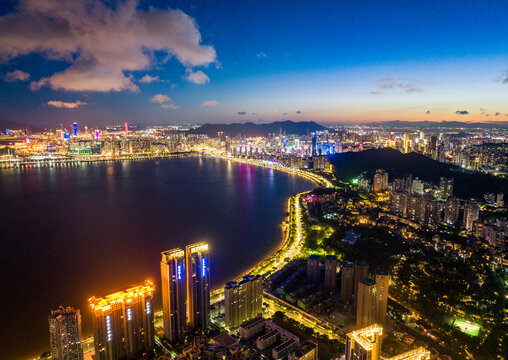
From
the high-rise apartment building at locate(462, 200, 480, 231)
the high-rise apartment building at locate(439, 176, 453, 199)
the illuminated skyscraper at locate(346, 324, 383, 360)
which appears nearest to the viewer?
the illuminated skyscraper at locate(346, 324, 383, 360)

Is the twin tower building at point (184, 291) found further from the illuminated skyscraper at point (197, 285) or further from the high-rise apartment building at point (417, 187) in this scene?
the high-rise apartment building at point (417, 187)

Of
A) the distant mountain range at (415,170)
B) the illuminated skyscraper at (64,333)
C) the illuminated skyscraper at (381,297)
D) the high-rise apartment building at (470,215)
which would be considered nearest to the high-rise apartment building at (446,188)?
the distant mountain range at (415,170)

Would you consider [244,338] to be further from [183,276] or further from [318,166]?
[318,166]

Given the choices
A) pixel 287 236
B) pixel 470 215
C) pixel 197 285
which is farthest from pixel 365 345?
pixel 470 215

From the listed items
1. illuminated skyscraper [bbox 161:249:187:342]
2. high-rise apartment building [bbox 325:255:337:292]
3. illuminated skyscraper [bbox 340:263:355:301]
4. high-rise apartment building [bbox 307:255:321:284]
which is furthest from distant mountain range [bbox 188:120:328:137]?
illuminated skyscraper [bbox 161:249:187:342]

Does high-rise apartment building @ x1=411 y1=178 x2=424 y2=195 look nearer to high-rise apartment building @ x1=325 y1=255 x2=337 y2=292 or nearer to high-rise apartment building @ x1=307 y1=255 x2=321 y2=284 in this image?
high-rise apartment building @ x1=307 y1=255 x2=321 y2=284

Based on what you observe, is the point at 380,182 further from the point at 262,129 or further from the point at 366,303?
the point at 262,129
